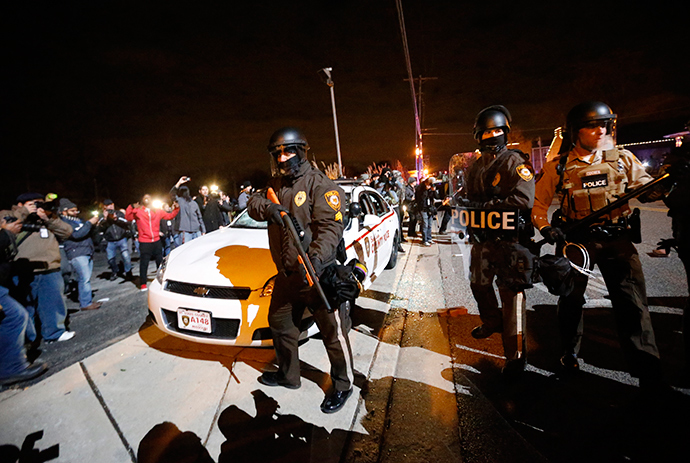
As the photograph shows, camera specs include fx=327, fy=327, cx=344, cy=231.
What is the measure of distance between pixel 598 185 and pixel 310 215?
84.6 inches

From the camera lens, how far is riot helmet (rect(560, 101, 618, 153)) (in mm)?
2449

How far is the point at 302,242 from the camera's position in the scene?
223 cm

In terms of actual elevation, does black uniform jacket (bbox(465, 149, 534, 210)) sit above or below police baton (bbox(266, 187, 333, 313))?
above

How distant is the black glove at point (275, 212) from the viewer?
7.25ft

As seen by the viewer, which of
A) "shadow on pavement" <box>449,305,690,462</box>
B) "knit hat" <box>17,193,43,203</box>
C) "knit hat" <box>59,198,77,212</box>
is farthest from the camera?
"knit hat" <box>59,198,77,212</box>

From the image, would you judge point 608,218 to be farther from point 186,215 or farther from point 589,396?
point 186,215

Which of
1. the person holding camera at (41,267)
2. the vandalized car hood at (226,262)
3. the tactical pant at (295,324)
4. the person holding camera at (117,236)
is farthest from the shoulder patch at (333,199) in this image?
the person holding camera at (117,236)

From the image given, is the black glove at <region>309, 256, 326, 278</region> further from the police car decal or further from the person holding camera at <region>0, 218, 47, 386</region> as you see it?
the person holding camera at <region>0, 218, 47, 386</region>

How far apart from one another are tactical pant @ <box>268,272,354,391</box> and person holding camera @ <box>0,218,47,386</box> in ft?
8.20

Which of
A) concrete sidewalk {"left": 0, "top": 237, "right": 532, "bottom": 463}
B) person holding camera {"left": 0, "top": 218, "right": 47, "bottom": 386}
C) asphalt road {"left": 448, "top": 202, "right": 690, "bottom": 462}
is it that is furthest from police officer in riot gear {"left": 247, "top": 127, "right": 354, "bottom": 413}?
person holding camera {"left": 0, "top": 218, "right": 47, "bottom": 386}

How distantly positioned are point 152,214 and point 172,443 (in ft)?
14.4

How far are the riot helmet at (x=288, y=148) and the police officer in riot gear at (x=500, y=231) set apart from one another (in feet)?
4.83

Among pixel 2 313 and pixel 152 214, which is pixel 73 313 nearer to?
pixel 152 214

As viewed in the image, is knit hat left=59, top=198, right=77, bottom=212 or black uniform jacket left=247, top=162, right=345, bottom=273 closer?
black uniform jacket left=247, top=162, right=345, bottom=273
